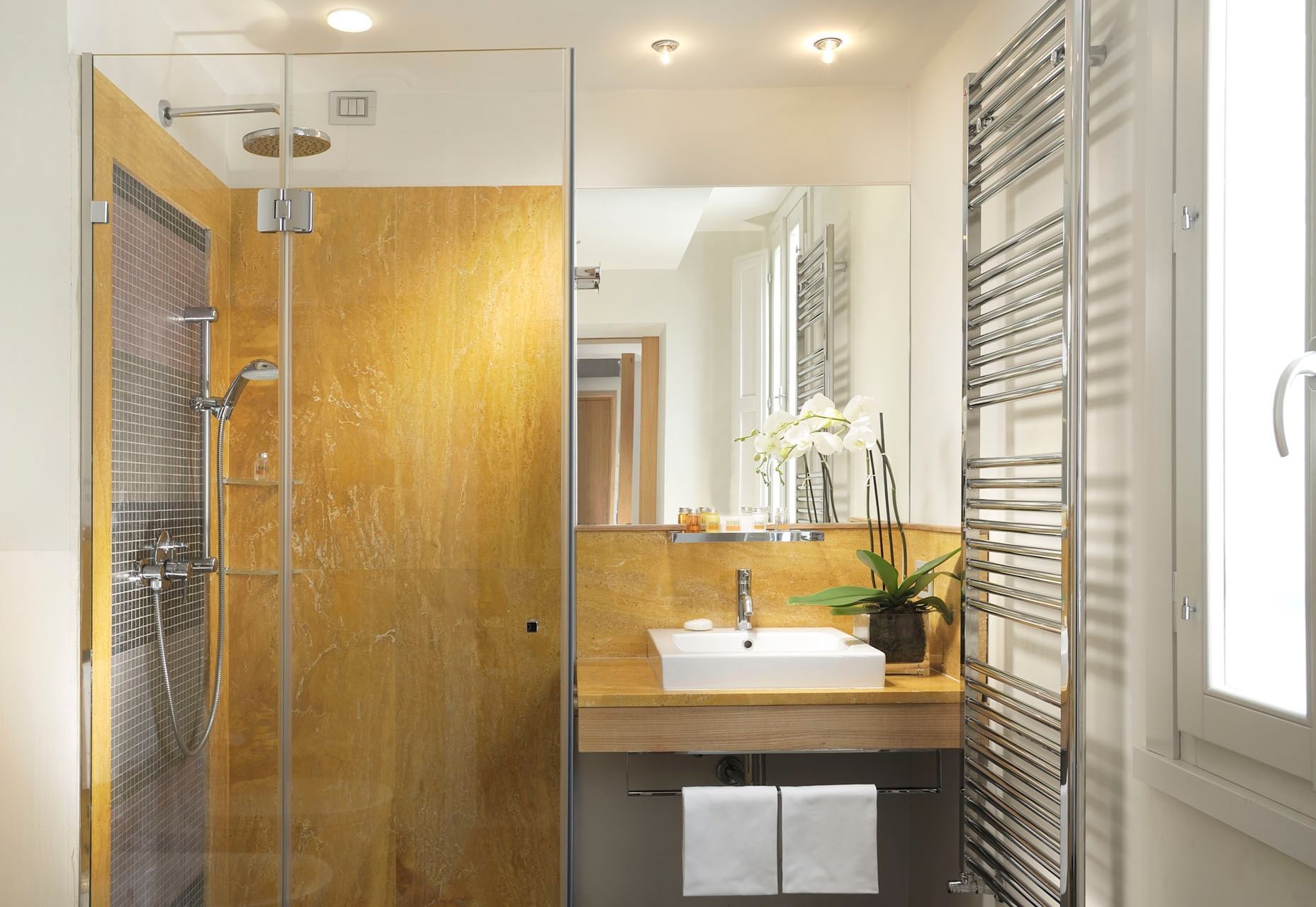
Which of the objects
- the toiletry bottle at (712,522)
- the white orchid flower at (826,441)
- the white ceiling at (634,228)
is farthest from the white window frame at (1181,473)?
the white ceiling at (634,228)

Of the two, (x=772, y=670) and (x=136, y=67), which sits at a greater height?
(x=136, y=67)

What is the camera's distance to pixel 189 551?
1.92 metres

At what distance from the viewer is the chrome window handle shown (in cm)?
120

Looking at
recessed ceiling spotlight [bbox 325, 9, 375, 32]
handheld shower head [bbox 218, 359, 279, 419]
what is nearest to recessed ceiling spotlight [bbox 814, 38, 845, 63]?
recessed ceiling spotlight [bbox 325, 9, 375, 32]

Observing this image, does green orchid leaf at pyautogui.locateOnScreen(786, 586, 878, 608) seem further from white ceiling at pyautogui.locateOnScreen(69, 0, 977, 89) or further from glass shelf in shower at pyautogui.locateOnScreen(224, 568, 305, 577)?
white ceiling at pyautogui.locateOnScreen(69, 0, 977, 89)

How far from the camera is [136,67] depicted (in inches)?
76.8

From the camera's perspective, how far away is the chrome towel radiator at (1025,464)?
160 centimetres

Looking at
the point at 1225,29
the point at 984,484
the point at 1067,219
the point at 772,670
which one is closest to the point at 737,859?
the point at 772,670

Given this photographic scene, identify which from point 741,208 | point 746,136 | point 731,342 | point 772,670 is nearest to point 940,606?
point 772,670

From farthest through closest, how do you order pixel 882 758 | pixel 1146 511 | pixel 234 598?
pixel 882 758
pixel 234 598
pixel 1146 511

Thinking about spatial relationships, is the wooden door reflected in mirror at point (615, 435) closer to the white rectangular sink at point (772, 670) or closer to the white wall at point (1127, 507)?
the white rectangular sink at point (772, 670)

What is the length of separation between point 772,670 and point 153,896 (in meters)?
1.42

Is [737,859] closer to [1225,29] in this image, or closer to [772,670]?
[772,670]

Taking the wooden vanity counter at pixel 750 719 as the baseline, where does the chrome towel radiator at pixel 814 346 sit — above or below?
above
